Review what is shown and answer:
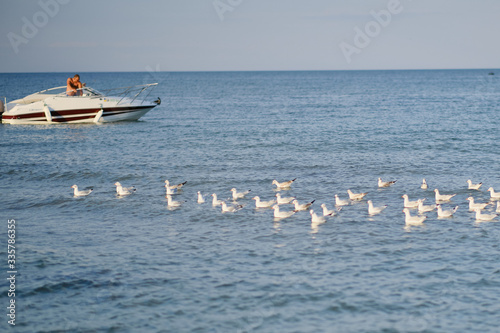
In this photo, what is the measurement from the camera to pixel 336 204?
73.8 ft

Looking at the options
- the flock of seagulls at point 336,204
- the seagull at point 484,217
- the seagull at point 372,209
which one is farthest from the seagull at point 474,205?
the seagull at point 372,209

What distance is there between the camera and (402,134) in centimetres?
4444

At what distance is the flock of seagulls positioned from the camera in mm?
20391

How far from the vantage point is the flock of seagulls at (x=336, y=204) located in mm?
20391

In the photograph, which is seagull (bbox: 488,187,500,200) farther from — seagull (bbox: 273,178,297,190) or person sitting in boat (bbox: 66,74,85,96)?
person sitting in boat (bbox: 66,74,85,96)

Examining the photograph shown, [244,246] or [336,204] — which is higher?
[336,204]

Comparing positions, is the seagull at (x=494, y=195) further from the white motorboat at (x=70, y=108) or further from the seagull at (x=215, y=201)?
the white motorboat at (x=70, y=108)

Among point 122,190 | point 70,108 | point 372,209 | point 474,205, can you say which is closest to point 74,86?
point 70,108

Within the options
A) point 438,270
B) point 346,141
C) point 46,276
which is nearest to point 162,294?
point 46,276

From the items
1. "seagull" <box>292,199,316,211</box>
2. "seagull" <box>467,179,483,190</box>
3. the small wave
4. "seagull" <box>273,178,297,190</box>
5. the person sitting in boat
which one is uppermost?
the person sitting in boat

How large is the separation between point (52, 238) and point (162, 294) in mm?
6300

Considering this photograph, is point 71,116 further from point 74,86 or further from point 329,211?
point 329,211

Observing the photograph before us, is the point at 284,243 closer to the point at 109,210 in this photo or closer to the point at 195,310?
the point at 195,310

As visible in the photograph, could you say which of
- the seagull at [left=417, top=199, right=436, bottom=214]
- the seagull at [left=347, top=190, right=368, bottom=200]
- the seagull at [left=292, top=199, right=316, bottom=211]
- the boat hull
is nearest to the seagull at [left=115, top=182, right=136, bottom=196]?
the seagull at [left=292, top=199, right=316, bottom=211]
